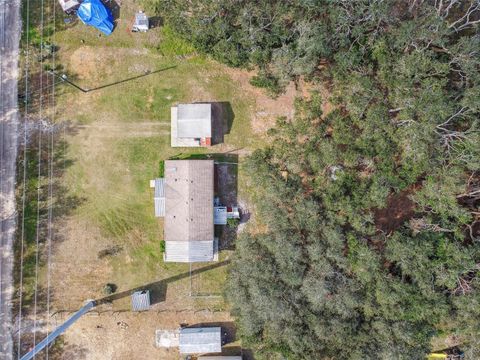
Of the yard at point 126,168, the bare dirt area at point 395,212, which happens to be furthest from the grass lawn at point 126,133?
the bare dirt area at point 395,212

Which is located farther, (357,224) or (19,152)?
(19,152)

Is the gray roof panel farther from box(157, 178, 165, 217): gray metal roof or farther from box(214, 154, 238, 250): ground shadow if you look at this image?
box(214, 154, 238, 250): ground shadow

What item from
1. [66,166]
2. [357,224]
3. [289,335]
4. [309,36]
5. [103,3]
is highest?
[103,3]

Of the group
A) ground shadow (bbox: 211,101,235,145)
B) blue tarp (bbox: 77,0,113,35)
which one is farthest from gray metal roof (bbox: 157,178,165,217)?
blue tarp (bbox: 77,0,113,35)

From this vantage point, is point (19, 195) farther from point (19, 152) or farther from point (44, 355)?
point (44, 355)

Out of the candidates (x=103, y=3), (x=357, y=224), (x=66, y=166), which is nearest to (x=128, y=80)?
(x=103, y=3)

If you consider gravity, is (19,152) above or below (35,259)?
above
